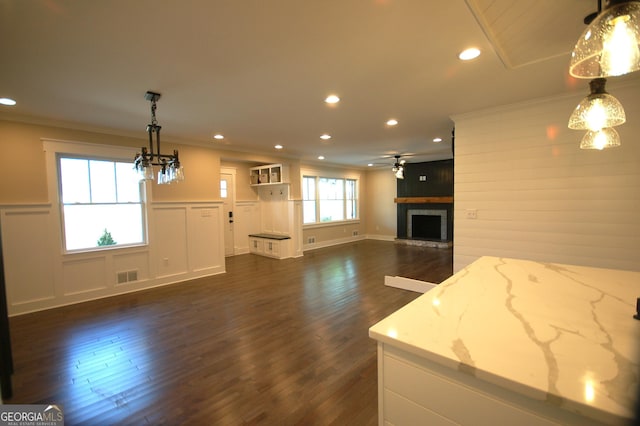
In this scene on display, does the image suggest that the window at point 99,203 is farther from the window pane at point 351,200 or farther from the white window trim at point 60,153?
the window pane at point 351,200

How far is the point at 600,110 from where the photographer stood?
1.46 metres

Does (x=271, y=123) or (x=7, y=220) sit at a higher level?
(x=271, y=123)

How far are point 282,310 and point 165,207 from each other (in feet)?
9.09

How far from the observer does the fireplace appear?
801 centimetres

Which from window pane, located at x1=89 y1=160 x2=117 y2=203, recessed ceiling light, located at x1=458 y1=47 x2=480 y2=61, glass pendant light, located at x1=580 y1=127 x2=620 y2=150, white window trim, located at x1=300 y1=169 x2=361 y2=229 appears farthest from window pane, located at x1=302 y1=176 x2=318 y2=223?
glass pendant light, located at x1=580 y1=127 x2=620 y2=150

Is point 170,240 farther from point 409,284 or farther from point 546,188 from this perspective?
point 546,188

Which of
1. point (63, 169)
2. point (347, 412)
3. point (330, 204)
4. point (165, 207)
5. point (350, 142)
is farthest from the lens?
point (330, 204)

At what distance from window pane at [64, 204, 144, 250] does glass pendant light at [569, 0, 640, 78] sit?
5.28 m

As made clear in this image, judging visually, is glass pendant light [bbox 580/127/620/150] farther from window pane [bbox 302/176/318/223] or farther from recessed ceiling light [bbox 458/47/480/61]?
window pane [bbox 302/176/318/223]

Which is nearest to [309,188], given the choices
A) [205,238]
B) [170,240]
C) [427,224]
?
[205,238]

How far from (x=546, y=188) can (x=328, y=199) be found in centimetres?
599

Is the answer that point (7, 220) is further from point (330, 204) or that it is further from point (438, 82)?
point (330, 204)

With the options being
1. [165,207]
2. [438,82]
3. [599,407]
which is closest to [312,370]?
[599,407]

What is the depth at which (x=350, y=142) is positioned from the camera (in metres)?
5.26
